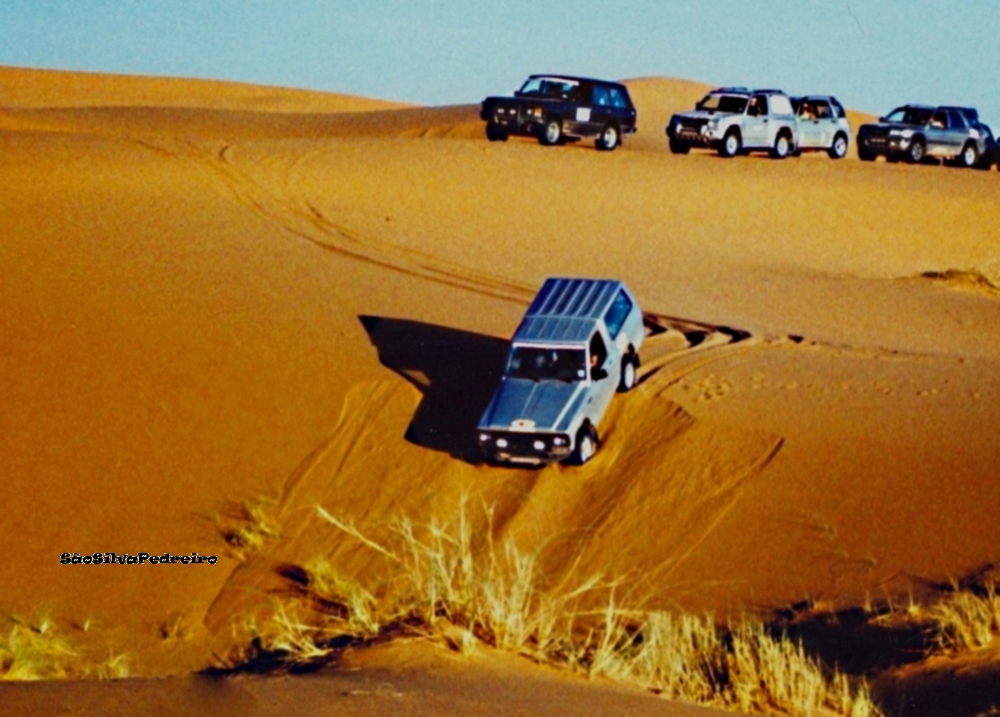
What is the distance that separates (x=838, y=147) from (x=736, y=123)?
499cm

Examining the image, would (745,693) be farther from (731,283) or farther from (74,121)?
(74,121)

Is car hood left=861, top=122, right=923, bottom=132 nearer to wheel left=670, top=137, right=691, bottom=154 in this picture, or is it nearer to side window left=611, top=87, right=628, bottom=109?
wheel left=670, top=137, right=691, bottom=154

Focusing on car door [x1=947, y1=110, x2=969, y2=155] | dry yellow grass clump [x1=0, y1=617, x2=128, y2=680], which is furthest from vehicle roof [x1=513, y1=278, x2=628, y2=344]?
car door [x1=947, y1=110, x2=969, y2=155]

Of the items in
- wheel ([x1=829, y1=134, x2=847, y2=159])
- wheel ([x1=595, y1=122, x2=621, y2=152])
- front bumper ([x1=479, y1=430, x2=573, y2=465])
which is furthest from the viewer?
wheel ([x1=829, y1=134, x2=847, y2=159])

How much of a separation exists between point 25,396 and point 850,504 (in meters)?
9.01

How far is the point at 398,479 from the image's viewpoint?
52.6ft

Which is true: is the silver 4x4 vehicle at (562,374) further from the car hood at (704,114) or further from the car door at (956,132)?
the car door at (956,132)

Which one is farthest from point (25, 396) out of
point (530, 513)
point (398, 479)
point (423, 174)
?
point (423, 174)

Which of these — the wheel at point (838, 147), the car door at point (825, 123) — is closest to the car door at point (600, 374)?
the car door at point (825, 123)

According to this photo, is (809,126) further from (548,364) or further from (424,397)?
(548,364)

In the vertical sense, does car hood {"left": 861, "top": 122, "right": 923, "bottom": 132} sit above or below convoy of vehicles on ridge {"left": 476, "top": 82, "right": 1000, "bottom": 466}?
above

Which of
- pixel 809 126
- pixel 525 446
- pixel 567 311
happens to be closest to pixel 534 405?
pixel 525 446

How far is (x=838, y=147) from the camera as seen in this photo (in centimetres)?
3953

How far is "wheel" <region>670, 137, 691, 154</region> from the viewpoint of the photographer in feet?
120
